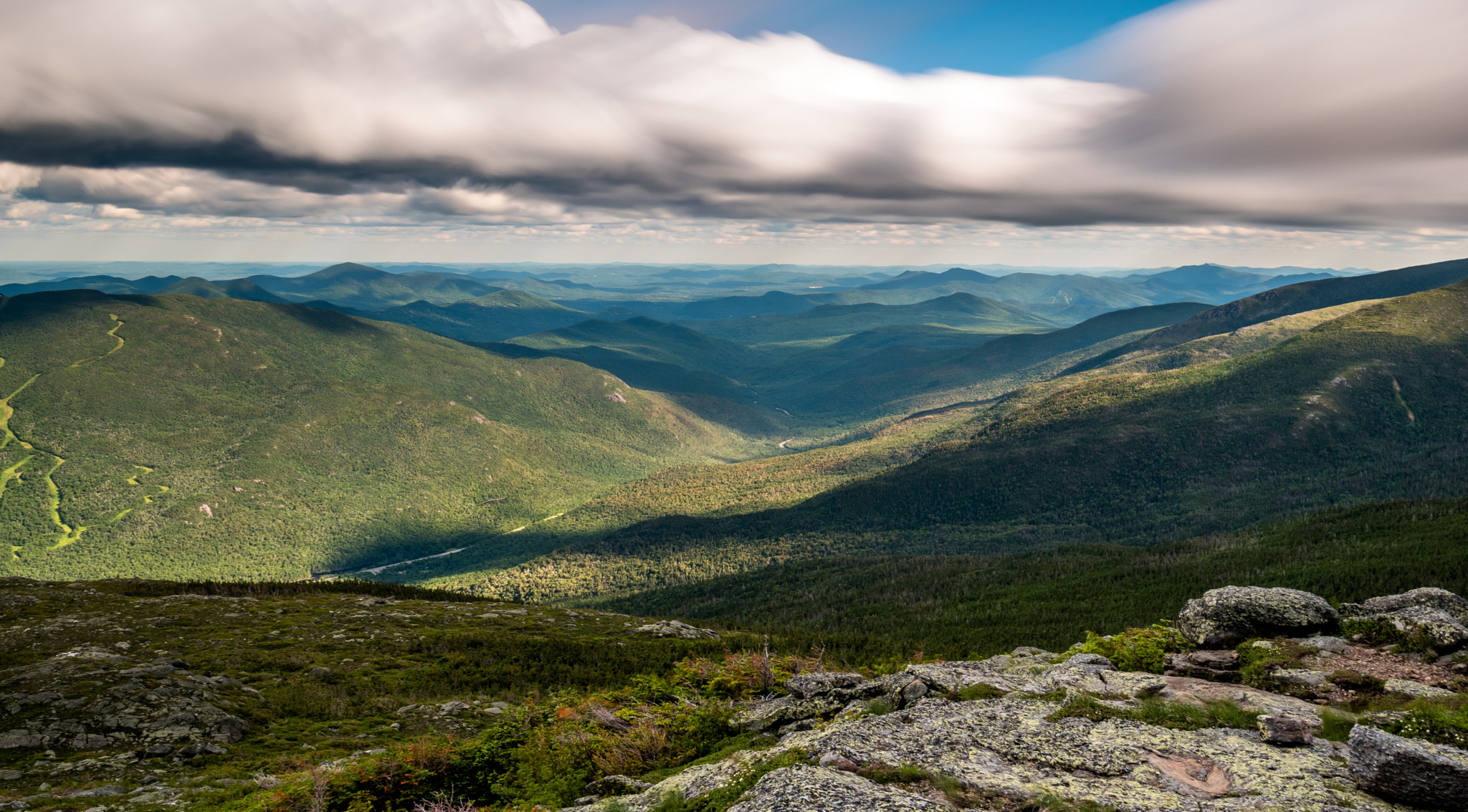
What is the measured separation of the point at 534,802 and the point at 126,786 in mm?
18785

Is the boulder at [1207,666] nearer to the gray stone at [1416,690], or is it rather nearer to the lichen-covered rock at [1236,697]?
the lichen-covered rock at [1236,697]

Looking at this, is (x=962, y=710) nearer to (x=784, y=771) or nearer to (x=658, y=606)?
(x=784, y=771)

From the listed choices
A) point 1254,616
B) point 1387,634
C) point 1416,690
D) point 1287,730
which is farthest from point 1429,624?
point 1287,730

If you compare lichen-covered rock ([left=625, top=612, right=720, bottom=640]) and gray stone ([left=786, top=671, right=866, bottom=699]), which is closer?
gray stone ([left=786, top=671, right=866, bottom=699])

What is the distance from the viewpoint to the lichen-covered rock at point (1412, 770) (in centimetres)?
1333

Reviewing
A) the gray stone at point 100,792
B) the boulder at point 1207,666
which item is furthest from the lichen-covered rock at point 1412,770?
the gray stone at point 100,792

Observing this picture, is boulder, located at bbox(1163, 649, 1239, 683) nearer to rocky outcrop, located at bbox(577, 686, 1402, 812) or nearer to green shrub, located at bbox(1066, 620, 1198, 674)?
green shrub, located at bbox(1066, 620, 1198, 674)

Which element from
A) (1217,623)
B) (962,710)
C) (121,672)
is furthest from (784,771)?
(121,672)

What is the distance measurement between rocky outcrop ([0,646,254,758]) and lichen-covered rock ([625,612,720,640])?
3939 centimetres

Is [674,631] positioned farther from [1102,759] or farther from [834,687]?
[1102,759]

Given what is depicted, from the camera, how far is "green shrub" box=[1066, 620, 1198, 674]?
28.0 meters

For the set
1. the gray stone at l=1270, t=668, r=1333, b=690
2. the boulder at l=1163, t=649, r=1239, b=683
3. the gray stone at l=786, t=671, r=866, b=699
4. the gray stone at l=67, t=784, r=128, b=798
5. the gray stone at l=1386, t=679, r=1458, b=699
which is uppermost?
the gray stone at l=1386, t=679, r=1458, b=699

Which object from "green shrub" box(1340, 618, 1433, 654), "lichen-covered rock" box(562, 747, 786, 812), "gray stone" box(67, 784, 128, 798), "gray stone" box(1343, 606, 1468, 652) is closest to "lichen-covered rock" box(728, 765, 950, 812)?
"lichen-covered rock" box(562, 747, 786, 812)

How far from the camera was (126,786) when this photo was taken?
26.1 metres
